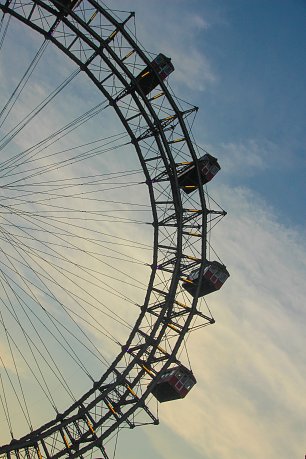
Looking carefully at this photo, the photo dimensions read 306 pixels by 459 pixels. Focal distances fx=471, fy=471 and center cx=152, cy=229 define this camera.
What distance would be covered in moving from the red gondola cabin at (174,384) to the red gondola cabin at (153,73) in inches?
591

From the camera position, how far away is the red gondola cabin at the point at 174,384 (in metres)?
25.0

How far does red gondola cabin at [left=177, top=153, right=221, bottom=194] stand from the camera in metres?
26.3

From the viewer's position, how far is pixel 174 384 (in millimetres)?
24969

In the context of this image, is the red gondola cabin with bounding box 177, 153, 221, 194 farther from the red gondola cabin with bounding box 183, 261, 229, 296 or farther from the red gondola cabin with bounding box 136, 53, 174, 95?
the red gondola cabin with bounding box 136, 53, 174, 95

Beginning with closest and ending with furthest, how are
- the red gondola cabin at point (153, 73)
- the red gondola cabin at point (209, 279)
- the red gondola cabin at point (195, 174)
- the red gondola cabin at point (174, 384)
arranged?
the red gondola cabin at point (153, 73), the red gondola cabin at point (174, 384), the red gondola cabin at point (195, 174), the red gondola cabin at point (209, 279)

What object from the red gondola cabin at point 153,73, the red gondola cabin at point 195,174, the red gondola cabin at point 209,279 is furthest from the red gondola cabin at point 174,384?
the red gondola cabin at point 153,73

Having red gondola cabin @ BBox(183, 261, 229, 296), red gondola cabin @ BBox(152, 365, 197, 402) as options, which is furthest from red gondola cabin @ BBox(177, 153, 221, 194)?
red gondola cabin @ BBox(152, 365, 197, 402)

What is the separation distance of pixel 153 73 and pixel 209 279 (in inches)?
458

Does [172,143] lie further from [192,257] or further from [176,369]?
[176,369]

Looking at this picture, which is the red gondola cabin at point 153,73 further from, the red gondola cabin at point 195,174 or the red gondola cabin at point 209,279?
the red gondola cabin at point 209,279

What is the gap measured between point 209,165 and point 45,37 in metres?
11.1

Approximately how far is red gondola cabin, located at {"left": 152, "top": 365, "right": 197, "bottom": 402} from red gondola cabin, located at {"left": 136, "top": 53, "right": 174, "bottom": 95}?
1501 cm

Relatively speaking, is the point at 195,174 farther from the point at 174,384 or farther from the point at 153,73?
the point at 174,384

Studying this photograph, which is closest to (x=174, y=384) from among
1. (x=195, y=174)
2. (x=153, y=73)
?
(x=195, y=174)
